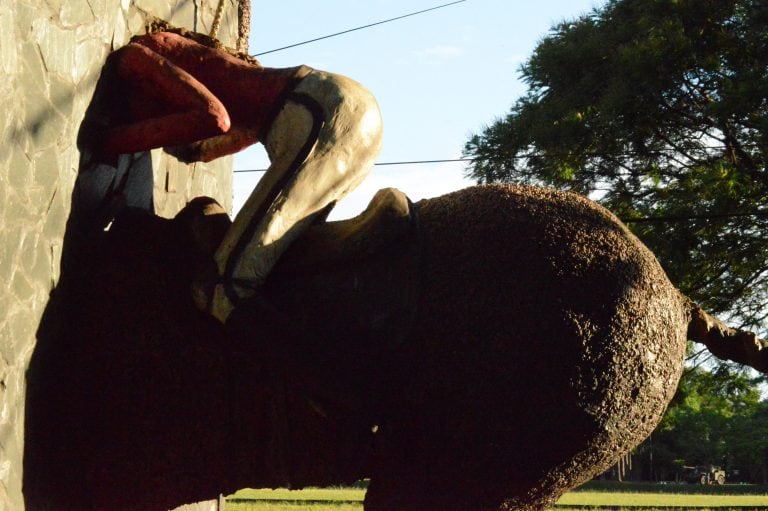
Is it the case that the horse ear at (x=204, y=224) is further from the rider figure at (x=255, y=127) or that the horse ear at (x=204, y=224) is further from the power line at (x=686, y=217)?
the power line at (x=686, y=217)

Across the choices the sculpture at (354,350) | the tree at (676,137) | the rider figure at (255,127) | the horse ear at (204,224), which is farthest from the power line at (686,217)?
the horse ear at (204,224)

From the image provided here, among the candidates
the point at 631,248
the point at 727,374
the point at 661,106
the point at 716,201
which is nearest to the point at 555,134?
the point at 661,106

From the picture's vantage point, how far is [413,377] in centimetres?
325

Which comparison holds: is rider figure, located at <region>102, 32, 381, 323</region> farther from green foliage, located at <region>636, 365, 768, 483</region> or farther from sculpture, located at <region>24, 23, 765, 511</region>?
green foliage, located at <region>636, 365, 768, 483</region>

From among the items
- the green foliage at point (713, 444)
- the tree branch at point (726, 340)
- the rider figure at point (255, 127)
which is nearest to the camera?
the rider figure at point (255, 127)

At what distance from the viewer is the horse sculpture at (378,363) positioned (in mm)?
3207

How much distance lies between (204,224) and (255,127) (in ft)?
1.48

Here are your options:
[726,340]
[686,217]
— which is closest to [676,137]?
[686,217]

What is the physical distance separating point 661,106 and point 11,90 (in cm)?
1132

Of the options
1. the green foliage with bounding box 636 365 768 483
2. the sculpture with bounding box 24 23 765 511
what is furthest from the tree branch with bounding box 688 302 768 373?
the green foliage with bounding box 636 365 768 483

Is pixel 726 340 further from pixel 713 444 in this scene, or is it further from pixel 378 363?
pixel 713 444

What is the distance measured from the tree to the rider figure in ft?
30.7

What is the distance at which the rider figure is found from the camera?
10.9 ft

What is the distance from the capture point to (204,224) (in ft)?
11.7
